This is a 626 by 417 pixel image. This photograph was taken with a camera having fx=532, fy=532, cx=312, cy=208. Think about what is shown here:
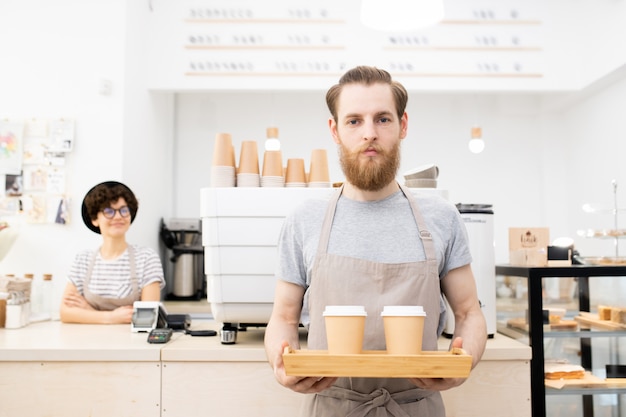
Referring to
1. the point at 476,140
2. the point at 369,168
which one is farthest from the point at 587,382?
the point at 476,140

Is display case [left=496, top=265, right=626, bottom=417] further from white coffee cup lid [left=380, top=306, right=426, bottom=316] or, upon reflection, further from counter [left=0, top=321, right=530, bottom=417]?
white coffee cup lid [left=380, top=306, right=426, bottom=316]

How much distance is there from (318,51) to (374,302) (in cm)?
344

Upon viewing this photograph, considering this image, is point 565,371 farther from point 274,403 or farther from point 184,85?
point 184,85

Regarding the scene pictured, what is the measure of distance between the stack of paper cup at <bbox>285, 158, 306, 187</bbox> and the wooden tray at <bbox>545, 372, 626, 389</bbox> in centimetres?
118

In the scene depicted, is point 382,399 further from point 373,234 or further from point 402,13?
point 402,13

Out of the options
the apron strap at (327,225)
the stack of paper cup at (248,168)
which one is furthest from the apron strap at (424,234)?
the stack of paper cup at (248,168)

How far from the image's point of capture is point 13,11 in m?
3.95

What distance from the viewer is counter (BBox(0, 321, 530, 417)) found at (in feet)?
5.66

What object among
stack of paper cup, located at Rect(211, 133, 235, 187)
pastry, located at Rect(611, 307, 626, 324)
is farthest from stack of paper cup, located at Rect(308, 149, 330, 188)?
pastry, located at Rect(611, 307, 626, 324)

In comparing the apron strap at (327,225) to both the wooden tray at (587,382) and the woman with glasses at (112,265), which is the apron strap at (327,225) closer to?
the wooden tray at (587,382)

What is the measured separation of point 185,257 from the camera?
465 cm

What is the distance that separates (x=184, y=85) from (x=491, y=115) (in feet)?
9.67

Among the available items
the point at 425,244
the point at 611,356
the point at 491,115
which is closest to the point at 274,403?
the point at 425,244

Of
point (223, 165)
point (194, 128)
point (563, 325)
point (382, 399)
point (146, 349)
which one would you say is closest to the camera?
point (382, 399)
